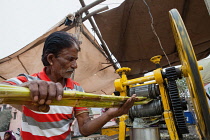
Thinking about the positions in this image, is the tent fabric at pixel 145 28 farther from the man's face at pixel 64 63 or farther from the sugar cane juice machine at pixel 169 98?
the man's face at pixel 64 63

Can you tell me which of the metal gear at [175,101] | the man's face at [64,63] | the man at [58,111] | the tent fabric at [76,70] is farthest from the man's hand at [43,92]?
the tent fabric at [76,70]

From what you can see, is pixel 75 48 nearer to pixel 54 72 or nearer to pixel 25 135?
pixel 54 72

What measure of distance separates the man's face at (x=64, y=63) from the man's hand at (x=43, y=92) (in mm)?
693

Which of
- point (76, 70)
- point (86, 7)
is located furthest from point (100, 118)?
point (76, 70)

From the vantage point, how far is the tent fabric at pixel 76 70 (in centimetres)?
367

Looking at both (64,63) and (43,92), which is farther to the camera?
(64,63)

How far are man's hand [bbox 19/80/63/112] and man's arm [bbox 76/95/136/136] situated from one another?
55cm

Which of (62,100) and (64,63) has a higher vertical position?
(64,63)

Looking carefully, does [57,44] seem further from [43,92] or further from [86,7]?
[86,7]

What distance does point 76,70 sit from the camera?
451cm

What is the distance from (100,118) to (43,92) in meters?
0.78

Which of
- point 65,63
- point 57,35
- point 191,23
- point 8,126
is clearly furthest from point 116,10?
point 8,126

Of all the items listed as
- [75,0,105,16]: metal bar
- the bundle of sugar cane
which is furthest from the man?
[75,0,105,16]: metal bar

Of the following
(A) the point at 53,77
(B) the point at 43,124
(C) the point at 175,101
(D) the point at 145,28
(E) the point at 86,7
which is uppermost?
(E) the point at 86,7
